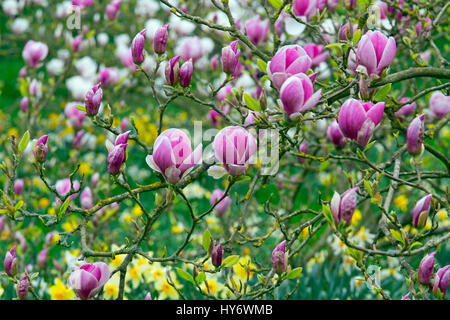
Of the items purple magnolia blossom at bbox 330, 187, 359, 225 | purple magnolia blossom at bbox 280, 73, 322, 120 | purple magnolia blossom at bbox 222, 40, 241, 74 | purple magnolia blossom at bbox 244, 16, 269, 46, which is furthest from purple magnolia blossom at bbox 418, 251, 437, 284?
purple magnolia blossom at bbox 244, 16, 269, 46

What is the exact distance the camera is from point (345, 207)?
44.8 inches

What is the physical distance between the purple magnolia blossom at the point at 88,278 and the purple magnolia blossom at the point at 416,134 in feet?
2.70

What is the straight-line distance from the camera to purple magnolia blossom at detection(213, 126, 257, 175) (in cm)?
121

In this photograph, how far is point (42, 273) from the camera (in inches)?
112

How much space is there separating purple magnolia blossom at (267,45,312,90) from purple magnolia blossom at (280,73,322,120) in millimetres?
61

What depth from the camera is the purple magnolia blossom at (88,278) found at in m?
1.32

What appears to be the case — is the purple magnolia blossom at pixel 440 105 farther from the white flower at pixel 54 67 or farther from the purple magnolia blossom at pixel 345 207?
the white flower at pixel 54 67

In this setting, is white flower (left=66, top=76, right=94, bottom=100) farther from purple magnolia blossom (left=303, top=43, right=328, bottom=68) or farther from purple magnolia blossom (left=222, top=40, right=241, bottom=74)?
purple magnolia blossom (left=222, top=40, right=241, bottom=74)

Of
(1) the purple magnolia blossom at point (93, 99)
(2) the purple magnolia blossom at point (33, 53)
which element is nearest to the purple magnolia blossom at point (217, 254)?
(1) the purple magnolia blossom at point (93, 99)

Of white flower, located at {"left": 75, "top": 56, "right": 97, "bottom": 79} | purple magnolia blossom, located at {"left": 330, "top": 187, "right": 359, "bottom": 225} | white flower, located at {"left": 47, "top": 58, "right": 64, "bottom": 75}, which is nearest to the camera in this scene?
purple magnolia blossom, located at {"left": 330, "top": 187, "right": 359, "bottom": 225}

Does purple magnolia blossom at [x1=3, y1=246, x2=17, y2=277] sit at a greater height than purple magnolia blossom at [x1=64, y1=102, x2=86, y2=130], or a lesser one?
lesser

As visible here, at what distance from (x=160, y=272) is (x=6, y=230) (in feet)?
3.73
